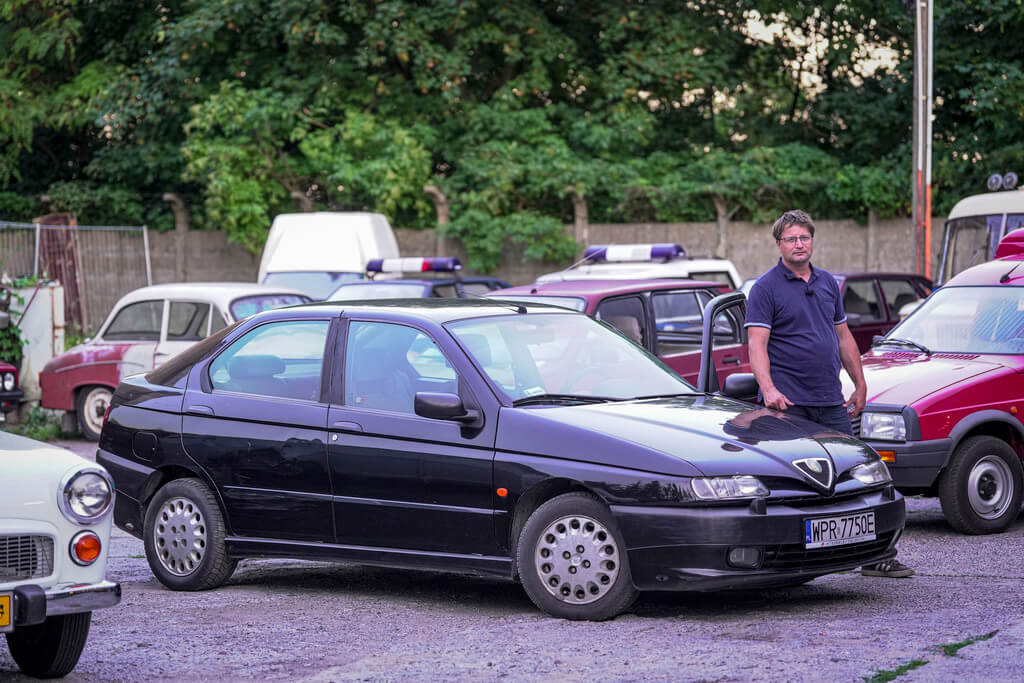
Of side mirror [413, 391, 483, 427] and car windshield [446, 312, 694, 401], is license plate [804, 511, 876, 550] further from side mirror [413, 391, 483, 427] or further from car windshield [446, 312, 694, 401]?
side mirror [413, 391, 483, 427]

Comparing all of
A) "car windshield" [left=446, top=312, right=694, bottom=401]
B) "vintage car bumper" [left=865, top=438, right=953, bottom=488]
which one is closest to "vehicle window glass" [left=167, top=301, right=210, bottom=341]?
"car windshield" [left=446, top=312, right=694, bottom=401]

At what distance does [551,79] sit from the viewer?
27.1 meters

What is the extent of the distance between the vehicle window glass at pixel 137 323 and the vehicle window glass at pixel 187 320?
148mm

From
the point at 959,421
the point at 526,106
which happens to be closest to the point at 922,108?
the point at 526,106

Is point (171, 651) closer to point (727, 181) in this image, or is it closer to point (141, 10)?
point (727, 181)

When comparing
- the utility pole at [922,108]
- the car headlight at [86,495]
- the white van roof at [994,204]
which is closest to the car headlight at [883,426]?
the car headlight at [86,495]

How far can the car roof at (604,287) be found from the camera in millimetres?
12430

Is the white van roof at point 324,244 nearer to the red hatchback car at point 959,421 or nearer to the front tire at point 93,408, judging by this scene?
the front tire at point 93,408

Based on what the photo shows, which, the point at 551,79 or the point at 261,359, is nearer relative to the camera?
the point at 261,359

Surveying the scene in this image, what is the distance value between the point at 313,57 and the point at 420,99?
202 cm

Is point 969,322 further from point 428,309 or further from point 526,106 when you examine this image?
point 526,106

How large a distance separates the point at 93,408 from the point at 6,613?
1122 cm

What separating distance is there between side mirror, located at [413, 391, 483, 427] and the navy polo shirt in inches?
67.4

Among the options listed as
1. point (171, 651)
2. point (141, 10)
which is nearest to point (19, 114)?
point (141, 10)
